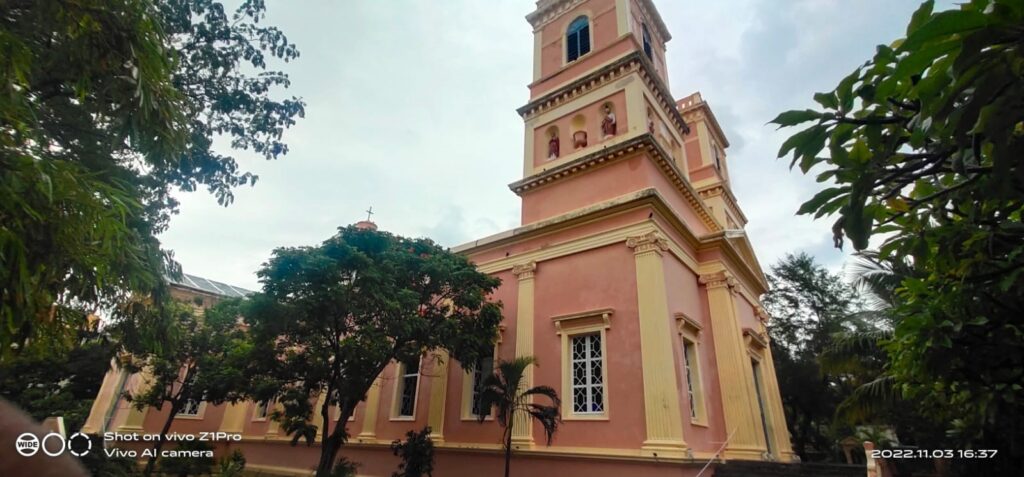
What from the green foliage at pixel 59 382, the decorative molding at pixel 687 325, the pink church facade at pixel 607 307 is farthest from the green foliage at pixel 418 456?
the green foliage at pixel 59 382

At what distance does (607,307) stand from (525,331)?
219 cm

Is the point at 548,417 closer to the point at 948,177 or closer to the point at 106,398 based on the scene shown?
the point at 948,177

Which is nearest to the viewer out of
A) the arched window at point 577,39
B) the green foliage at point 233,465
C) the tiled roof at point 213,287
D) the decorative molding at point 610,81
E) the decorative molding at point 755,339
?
the green foliage at point 233,465

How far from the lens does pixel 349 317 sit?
9688 mm

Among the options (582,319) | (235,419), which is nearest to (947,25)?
(582,319)

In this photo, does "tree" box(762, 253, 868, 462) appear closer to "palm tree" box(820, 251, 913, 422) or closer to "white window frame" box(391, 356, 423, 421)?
"palm tree" box(820, 251, 913, 422)

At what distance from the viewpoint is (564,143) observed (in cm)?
1390

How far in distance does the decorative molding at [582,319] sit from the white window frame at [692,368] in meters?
1.52

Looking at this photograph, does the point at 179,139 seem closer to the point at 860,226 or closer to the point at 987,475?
the point at 860,226

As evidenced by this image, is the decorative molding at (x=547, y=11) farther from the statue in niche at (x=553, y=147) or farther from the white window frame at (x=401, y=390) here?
the white window frame at (x=401, y=390)

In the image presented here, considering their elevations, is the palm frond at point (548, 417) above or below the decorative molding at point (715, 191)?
below

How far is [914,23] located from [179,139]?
19.4 ft

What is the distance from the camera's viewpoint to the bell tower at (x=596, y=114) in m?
12.2

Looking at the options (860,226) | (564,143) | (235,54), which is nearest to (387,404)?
(564,143)
